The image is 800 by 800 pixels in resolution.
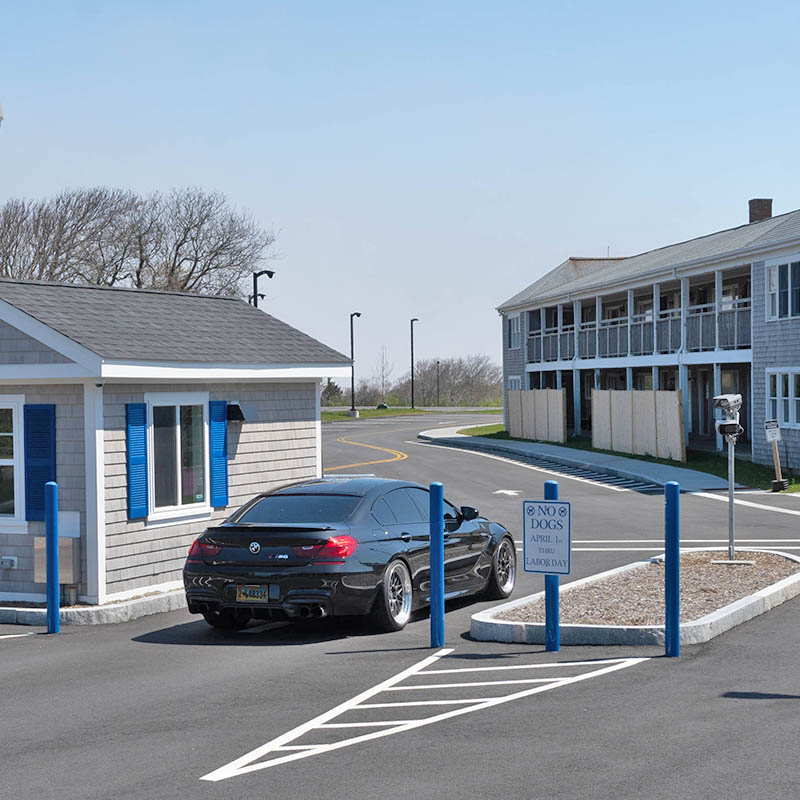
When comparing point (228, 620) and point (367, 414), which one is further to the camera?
point (367, 414)

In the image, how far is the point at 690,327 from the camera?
124 feet

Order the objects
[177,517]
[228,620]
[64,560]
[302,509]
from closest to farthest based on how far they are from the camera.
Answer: [302,509] → [228,620] → [64,560] → [177,517]

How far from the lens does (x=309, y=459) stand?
53.9 ft

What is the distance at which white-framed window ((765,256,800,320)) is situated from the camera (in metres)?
31.0

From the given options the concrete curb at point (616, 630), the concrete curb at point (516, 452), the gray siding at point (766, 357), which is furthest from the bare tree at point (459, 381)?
the concrete curb at point (616, 630)

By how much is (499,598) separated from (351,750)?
6545 millimetres

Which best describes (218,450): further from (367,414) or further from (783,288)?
(367,414)

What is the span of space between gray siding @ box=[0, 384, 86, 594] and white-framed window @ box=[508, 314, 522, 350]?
132 ft

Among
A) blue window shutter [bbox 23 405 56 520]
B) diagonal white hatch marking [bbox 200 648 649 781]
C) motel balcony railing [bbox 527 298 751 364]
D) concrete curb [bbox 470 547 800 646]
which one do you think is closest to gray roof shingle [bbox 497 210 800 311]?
motel balcony railing [bbox 527 298 751 364]

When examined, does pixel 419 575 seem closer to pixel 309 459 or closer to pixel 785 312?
pixel 309 459

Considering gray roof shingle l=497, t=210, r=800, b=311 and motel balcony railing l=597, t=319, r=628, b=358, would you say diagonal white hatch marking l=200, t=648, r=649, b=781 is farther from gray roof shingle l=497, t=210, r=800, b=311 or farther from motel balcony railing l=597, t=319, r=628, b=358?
motel balcony railing l=597, t=319, r=628, b=358

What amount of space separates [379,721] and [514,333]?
46.5 meters

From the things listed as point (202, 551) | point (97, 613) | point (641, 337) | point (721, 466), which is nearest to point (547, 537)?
point (202, 551)

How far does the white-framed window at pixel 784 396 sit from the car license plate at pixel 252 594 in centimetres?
2245
